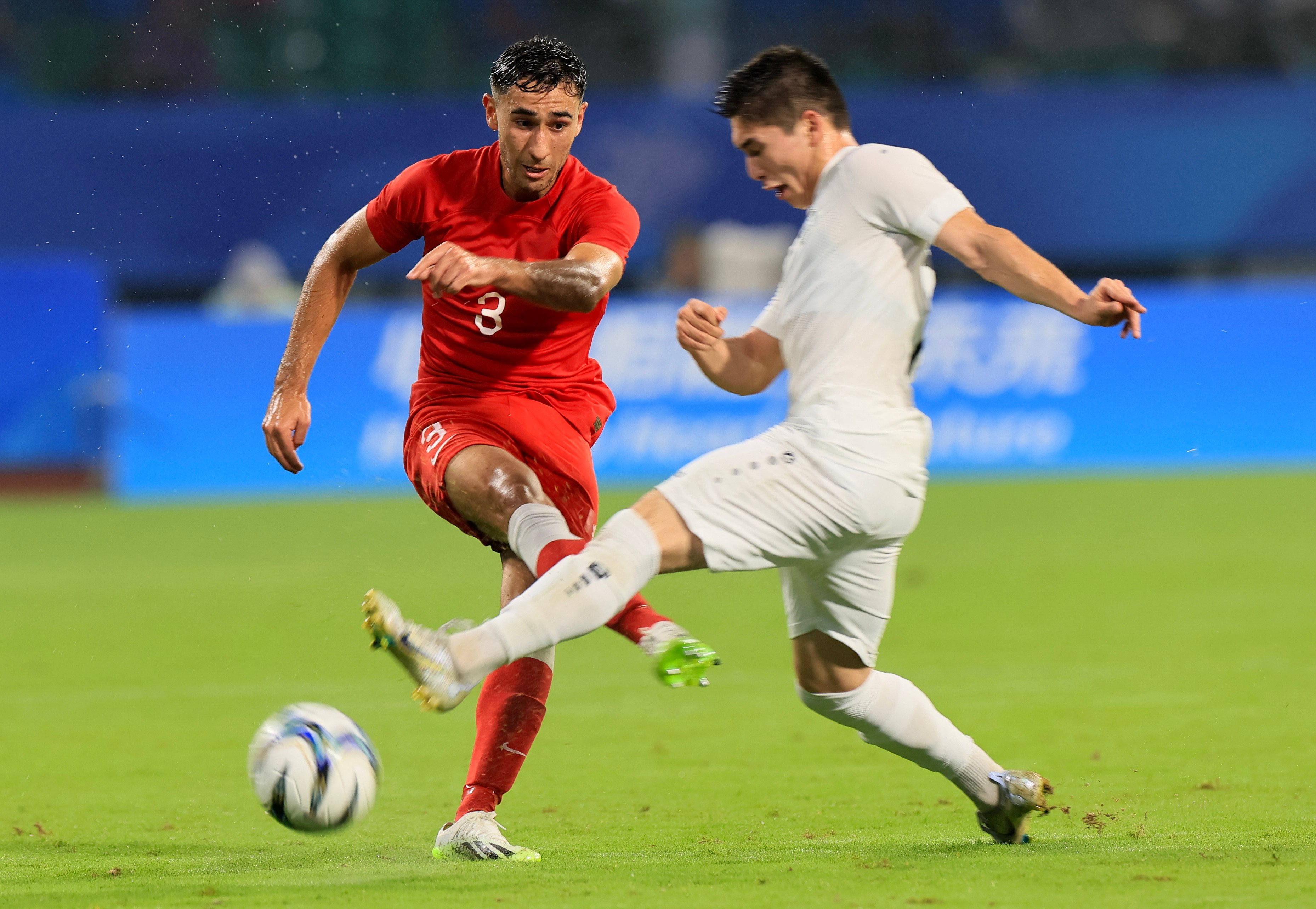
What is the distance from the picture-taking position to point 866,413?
3.94 m

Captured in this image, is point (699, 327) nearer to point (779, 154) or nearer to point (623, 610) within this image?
point (779, 154)

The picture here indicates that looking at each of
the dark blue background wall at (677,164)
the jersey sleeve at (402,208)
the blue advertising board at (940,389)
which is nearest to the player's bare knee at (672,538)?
the jersey sleeve at (402,208)

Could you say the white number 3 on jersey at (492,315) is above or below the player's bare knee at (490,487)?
above

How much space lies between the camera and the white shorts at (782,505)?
3.83 meters

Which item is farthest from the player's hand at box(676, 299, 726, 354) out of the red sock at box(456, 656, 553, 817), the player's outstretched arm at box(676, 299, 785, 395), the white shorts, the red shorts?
the red sock at box(456, 656, 553, 817)

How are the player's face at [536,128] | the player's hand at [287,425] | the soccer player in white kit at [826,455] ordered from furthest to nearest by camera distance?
the player's hand at [287,425], the player's face at [536,128], the soccer player in white kit at [826,455]

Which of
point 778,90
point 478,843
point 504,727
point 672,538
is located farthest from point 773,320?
point 478,843

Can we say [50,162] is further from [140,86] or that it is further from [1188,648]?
[1188,648]

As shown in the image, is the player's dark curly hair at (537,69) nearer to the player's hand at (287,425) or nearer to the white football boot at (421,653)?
the player's hand at (287,425)

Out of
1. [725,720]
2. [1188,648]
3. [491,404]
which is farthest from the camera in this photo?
[1188,648]

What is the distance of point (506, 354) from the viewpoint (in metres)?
4.90

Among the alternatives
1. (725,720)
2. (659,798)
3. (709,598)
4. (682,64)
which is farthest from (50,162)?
(659,798)

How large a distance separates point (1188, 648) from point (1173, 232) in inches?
429

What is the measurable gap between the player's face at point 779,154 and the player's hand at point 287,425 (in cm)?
144
